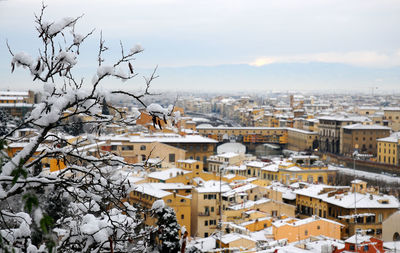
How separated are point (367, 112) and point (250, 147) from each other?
52.3 ft

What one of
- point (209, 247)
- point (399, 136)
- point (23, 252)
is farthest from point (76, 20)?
point (399, 136)

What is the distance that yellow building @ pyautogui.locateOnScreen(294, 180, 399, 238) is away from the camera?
12086 millimetres

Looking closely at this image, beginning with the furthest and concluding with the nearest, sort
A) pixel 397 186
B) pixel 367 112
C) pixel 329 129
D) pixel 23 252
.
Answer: pixel 367 112 < pixel 329 129 < pixel 397 186 < pixel 23 252

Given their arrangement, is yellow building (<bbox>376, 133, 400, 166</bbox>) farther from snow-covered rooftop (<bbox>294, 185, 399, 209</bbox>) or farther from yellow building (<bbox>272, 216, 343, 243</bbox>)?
yellow building (<bbox>272, 216, 343, 243</bbox>)

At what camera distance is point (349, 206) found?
1256 centimetres

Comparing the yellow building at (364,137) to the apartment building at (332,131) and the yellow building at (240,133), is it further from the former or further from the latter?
the yellow building at (240,133)

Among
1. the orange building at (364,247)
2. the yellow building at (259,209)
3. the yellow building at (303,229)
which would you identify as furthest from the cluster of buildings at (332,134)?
the orange building at (364,247)

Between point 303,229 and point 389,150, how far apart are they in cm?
1758

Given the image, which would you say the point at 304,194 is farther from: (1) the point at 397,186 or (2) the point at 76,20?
(2) the point at 76,20

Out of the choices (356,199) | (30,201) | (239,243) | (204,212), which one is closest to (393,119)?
(356,199)

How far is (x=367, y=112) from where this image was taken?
46.8 m

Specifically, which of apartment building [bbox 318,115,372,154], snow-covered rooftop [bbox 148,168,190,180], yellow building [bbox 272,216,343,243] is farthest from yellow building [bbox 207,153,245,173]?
apartment building [bbox 318,115,372,154]

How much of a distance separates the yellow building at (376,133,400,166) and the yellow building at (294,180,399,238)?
39.1 ft

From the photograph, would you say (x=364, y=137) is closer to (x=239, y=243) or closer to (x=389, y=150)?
(x=389, y=150)
